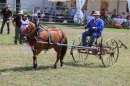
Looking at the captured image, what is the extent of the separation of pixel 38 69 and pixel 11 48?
4.04 m

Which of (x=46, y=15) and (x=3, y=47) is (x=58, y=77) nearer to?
(x=3, y=47)

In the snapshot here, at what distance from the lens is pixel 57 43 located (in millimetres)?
9180

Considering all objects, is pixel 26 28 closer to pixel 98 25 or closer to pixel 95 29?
pixel 95 29

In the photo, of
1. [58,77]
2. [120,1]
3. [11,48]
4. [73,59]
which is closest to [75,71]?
[58,77]

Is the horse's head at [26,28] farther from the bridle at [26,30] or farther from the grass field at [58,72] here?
the grass field at [58,72]

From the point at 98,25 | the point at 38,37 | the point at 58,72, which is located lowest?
the point at 58,72

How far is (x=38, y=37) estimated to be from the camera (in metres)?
8.76

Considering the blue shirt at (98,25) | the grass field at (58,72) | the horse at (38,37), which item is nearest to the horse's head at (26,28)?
the horse at (38,37)

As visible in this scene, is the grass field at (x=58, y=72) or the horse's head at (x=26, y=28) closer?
the grass field at (x=58, y=72)

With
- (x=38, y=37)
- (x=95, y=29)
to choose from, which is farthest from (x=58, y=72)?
(x=95, y=29)

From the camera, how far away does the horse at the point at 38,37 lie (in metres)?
8.59

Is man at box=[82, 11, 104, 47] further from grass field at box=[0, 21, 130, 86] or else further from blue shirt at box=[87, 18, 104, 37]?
grass field at box=[0, 21, 130, 86]

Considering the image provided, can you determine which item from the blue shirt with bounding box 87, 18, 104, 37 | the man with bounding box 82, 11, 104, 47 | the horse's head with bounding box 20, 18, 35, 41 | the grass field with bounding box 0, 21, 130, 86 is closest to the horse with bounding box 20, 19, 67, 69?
the horse's head with bounding box 20, 18, 35, 41

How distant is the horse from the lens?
8.59 m
